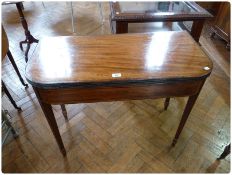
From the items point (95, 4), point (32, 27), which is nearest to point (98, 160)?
point (32, 27)

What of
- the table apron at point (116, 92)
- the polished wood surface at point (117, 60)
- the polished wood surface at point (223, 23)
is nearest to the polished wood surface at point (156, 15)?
the polished wood surface at point (117, 60)

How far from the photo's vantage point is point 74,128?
1.39 meters

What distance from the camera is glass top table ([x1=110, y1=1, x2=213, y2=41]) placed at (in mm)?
1363

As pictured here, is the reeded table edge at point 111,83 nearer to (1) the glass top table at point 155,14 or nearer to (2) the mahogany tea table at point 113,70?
(2) the mahogany tea table at point 113,70

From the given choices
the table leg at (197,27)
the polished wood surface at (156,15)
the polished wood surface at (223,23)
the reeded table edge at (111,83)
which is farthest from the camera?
the polished wood surface at (223,23)

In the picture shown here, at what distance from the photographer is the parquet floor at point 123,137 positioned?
119 cm

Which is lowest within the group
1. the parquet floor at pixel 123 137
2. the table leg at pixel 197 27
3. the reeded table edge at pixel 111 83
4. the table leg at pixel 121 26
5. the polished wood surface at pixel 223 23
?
the parquet floor at pixel 123 137

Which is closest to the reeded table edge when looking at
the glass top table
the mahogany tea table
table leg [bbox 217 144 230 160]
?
the mahogany tea table

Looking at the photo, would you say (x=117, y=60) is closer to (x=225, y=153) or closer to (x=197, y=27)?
(x=225, y=153)

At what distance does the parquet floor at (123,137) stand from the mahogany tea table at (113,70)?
40cm

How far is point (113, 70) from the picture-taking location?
79 cm

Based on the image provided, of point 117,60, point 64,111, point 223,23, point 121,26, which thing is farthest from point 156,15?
point 223,23

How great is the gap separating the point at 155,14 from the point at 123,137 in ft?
3.05

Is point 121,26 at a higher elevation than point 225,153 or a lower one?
higher
